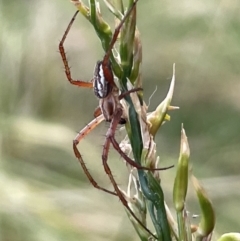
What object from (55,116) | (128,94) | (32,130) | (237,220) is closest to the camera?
(128,94)

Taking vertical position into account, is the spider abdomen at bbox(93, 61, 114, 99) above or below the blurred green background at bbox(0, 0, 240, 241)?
below

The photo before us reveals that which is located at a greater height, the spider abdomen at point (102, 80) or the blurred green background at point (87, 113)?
the blurred green background at point (87, 113)

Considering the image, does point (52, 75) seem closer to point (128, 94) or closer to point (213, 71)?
point (213, 71)

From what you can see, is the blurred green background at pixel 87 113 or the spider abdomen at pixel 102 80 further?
the blurred green background at pixel 87 113

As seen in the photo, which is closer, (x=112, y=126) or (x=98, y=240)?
(x=112, y=126)

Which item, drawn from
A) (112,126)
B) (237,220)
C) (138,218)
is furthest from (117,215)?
(138,218)

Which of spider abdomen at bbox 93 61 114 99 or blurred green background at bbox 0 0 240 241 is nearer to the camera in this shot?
spider abdomen at bbox 93 61 114 99
